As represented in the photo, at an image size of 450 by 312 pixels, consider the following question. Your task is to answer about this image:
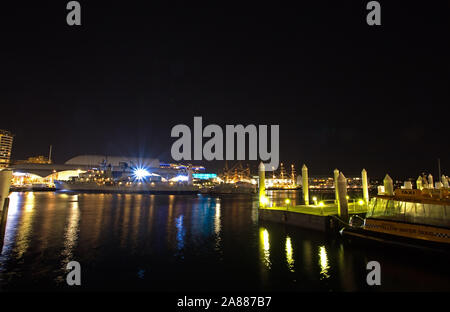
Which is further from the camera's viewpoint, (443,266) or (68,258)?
(68,258)

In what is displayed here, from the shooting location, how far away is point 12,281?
1041 cm

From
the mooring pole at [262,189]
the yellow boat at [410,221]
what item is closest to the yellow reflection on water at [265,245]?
the mooring pole at [262,189]

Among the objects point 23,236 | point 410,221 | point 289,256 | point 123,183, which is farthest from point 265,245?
point 123,183

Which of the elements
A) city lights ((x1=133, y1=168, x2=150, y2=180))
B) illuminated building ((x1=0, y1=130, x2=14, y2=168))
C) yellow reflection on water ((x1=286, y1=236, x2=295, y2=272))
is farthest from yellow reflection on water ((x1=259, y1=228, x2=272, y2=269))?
illuminated building ((x1=0, y1=130, x2=14, y2=168))

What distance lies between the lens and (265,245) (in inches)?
660

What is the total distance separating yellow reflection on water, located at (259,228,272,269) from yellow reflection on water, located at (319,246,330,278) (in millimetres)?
2666

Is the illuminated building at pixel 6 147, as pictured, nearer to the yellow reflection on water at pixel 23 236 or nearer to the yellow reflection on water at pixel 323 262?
the yellow reflection on water at pixel 23 236

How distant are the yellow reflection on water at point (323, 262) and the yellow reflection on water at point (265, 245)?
2.67 meters

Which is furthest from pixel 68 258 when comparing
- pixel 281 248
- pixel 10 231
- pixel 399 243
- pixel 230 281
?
pixel 399 243

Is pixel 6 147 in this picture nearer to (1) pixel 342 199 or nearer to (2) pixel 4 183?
(2) pixel 4 183

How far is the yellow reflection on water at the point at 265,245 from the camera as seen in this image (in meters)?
13.3

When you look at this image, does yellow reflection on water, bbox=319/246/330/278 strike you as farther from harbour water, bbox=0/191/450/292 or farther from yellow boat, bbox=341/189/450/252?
yellow boat, bbox=341/189/450/252
